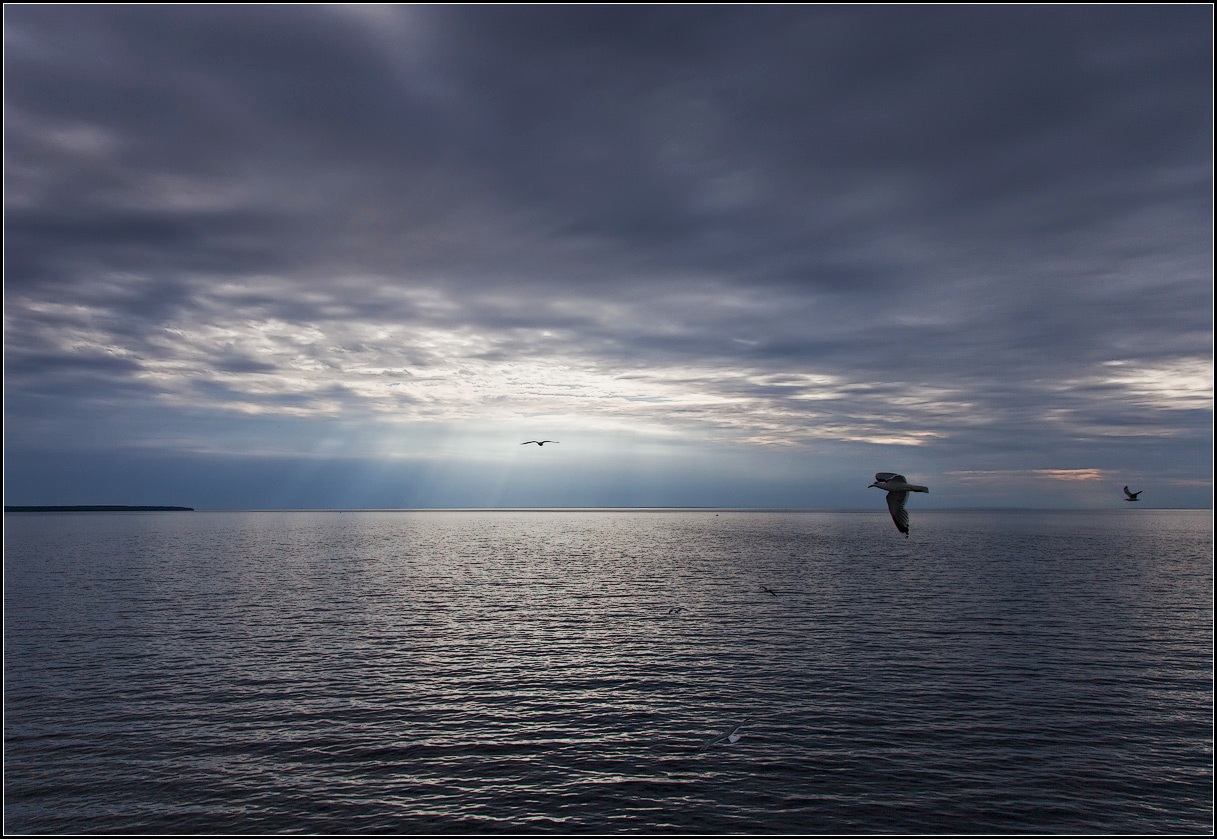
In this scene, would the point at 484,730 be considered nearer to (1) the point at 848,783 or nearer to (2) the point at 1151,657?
(1) the point at 848,783

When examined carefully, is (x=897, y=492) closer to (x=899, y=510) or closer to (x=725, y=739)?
(x=899, y=510)

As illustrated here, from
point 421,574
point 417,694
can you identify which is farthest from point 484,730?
point 421,574

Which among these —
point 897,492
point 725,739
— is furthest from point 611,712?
point 897,492

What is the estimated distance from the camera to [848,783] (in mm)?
31375

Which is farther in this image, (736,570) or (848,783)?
(736,570)

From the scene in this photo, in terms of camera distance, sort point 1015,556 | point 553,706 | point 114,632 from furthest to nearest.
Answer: point 1015,556 → point 114,632 → point 553,706

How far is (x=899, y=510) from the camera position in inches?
1154

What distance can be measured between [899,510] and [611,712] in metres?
21.3

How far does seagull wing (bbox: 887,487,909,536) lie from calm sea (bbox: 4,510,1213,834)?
12.2 m

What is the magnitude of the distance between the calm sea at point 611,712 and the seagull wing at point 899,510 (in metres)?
12.2

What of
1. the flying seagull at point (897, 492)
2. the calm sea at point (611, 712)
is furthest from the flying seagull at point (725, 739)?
the flying seagull at point (897, 492)

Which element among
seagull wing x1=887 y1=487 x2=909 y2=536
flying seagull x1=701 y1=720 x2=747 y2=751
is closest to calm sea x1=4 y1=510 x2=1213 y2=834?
flying seagull x1=701 y1=720 x2=747 y2=751

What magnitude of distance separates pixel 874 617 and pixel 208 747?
2221 inches

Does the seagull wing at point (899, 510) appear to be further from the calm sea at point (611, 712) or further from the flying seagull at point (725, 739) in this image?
the flying seagull at point (725, 739)
